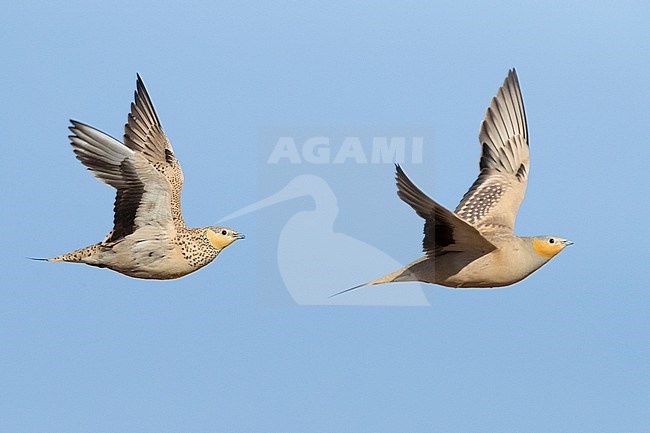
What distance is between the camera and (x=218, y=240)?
43.5 ft

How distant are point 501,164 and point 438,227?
3.10 metres

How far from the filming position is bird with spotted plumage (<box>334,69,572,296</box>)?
11859 mm

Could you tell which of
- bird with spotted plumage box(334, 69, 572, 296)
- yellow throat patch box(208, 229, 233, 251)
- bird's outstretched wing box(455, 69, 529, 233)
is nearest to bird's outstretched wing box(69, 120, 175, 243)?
yellow throat patch box(208, 229, 233, 251)

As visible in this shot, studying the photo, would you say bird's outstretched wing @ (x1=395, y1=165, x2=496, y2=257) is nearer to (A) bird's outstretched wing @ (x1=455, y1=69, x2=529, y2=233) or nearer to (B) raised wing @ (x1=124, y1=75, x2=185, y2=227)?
(A) bird's outstretched wing @ (x1=455, y1=69, x2=529, y2=233)

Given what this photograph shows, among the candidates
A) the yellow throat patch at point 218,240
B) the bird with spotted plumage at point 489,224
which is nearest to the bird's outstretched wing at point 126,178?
the yellow throat patch at point 218,240

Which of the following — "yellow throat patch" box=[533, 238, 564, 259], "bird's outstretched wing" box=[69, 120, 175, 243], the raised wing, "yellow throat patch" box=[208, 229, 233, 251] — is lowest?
"yellow throat patch" box=[533, 238, 564, 259]

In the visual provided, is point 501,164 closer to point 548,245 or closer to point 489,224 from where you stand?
point 489,224

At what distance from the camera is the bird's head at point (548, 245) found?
12.7 metres

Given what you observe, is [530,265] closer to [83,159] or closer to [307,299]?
[307,299]

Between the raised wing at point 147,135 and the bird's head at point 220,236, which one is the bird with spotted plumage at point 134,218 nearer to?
the bird's head at point 220,236

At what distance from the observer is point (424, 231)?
479 inches

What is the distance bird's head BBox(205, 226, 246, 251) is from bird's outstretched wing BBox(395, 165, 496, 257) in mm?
2370

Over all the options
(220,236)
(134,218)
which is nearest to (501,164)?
(220,236)

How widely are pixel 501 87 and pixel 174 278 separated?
5181 mm
